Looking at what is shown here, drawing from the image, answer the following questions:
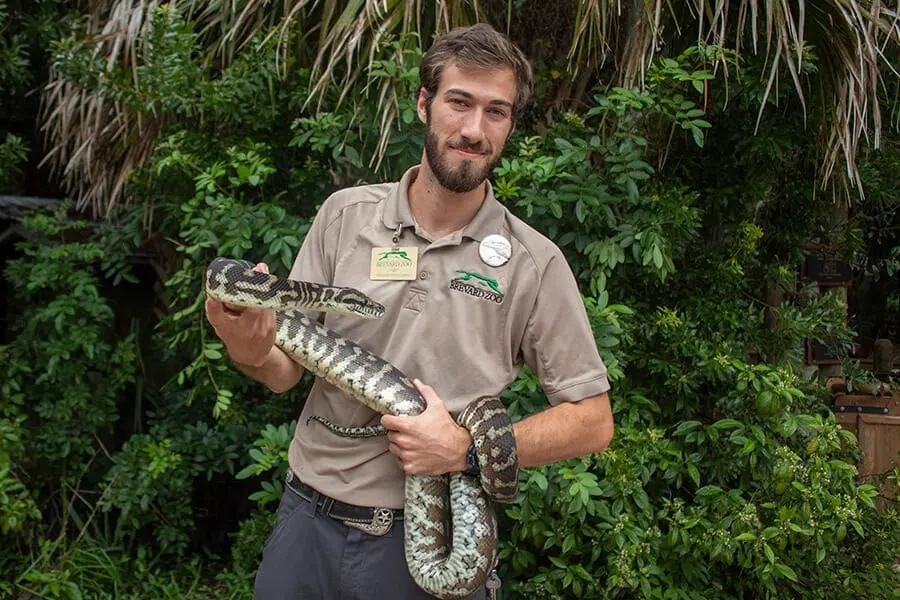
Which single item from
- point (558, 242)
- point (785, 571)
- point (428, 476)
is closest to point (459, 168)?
point (428, 476)

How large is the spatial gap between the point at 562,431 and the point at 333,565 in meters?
0.80

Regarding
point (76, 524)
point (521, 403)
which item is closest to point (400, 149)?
point (521, 403)

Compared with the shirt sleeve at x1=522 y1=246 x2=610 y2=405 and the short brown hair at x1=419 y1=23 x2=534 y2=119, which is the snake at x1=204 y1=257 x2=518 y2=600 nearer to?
the shirt sleeve at x1=522 y1=246 x2=610 y2=405

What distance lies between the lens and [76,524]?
654 centimetres

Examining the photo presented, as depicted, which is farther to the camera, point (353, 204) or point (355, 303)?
point (353, 204)

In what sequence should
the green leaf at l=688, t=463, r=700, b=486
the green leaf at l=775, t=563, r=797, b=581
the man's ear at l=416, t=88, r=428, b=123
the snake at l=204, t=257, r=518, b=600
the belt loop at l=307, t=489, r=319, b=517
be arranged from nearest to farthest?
the snake at l=204, t=257, r=518, b=600
the belt loop at l=307, t=489, r=319, b=517
the man's ear at l=416, t=88, r=428, b=123
the green leaf at l=775, t=563, r=797, b=581
the green leaf at l=688, t=463, r=700, b=486

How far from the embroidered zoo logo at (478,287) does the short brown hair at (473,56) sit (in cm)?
56

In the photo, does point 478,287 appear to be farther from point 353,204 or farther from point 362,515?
point 362,515

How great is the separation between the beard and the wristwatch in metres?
0.79

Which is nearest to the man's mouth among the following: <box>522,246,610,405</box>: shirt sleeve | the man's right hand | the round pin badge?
the round pin badge

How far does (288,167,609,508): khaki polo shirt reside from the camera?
2703 mm

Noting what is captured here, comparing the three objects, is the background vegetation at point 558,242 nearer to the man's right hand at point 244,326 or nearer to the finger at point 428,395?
the finger at point 428,395

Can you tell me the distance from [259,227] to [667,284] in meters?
2.54

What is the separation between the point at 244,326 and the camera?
98.7 inches
